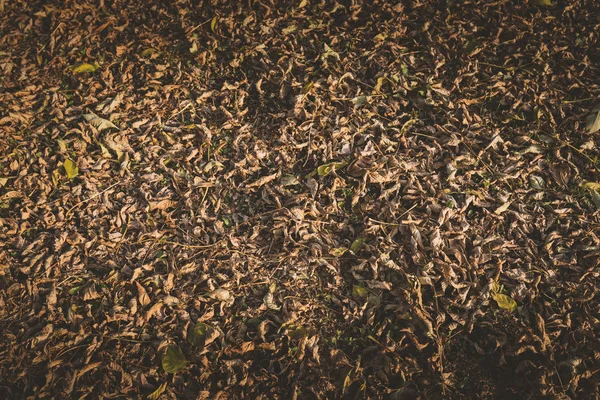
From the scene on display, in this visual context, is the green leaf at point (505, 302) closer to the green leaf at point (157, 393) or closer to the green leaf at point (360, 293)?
the green leaf at point (360, 293)

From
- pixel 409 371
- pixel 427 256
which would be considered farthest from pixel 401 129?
pixel 409 371

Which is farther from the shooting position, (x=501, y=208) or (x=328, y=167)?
(x=328, y=167)

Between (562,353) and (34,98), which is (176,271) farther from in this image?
(562,353)

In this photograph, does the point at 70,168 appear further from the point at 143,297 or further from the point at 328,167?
the point at 328,167

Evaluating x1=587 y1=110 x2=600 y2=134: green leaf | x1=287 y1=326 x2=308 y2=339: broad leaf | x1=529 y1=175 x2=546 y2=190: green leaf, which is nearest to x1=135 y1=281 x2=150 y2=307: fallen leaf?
x1=287 y1=326 x2=308 y2=339: broad leaf

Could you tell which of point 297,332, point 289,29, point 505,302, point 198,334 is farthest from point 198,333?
point 289,29

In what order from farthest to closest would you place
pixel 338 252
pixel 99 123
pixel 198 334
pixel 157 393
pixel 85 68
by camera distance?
pixel 85 68 → pixel 99 123 → pixel 338 252 → pixel 198 334 → pixel 157 393

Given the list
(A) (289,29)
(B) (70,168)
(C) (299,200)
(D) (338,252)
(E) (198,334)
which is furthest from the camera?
(A) (289,29)
